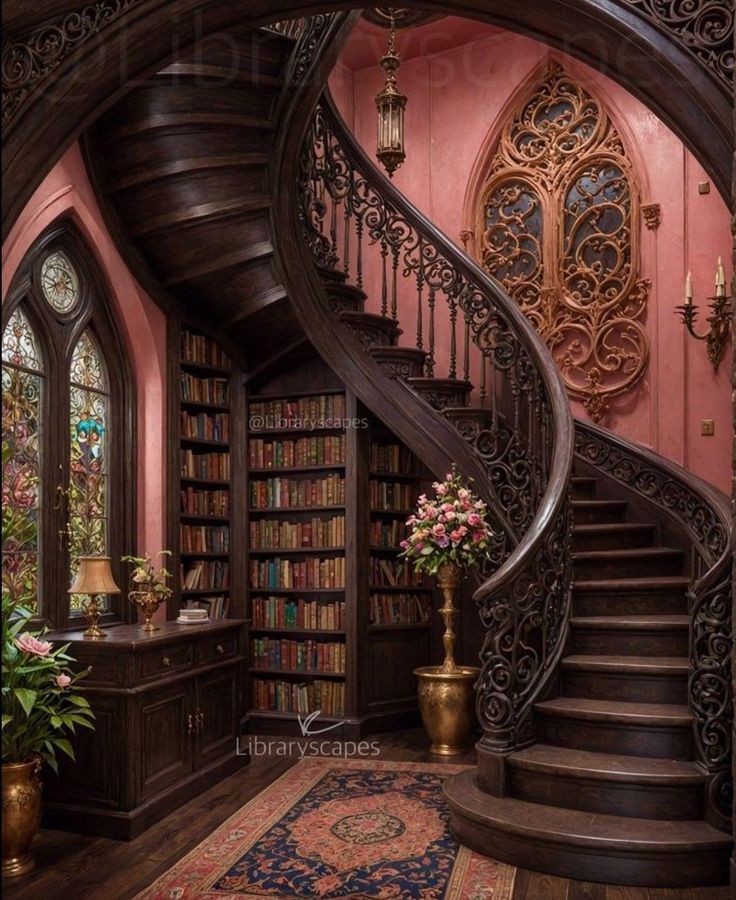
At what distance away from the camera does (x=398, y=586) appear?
20.6 feet

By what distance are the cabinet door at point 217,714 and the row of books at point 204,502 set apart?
119 centimetres

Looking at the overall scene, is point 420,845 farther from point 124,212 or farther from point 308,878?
point 124,212

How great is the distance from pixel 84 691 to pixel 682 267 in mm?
4618

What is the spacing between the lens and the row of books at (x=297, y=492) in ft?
20.2

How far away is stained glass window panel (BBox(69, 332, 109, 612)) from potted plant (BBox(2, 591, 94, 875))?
40.8 inches

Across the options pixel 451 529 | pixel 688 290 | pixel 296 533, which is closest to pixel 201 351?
pixel 296 533

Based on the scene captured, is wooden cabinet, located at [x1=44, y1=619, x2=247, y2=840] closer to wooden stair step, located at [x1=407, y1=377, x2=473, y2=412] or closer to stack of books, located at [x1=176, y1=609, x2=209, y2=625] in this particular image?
stack of books, located at [x1=176, y1=609, x2=209, y2=625]

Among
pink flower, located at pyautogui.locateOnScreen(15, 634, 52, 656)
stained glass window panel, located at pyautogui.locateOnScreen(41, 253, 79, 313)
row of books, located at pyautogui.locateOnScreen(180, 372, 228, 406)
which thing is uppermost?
stained glass window panel, located at pyautogui.locateOnScreen(41, 253, 79, 313)

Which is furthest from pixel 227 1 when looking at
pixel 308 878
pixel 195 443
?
pixel 195 443

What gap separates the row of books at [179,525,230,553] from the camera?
5941mm

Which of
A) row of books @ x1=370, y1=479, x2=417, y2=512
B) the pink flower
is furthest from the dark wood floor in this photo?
row of books @ x1=370, y1=479, x2=417, y2=512

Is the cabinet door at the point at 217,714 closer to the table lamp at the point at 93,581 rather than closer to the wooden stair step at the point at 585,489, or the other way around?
the table lamp at the point at 93,581

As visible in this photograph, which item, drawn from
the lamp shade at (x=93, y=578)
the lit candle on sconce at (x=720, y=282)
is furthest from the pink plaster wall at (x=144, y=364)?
the lit candle on sconce at (x=720, y=282)

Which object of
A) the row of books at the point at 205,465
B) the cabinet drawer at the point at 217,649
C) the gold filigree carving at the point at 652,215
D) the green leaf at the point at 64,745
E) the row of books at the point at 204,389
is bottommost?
the green leaf at the point at 64,745
